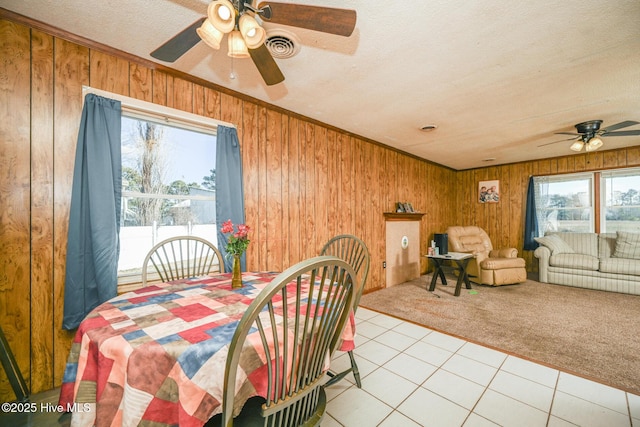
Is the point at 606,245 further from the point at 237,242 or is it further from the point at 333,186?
the point at 237,242

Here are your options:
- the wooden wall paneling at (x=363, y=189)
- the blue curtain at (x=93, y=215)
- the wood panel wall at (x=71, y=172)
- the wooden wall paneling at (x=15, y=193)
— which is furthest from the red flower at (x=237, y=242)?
the wooden wall paneling at (x=363, y=189)

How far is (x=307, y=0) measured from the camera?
149cm

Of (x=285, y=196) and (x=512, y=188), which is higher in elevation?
(x=512, y=188)

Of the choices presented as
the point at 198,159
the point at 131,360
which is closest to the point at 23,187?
the point at 198,159

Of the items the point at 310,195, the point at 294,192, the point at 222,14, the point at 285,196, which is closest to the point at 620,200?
the point at 310,195

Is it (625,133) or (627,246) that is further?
(627,246)

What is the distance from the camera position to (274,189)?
293 centimetres

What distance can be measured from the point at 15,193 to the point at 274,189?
1.93 meters

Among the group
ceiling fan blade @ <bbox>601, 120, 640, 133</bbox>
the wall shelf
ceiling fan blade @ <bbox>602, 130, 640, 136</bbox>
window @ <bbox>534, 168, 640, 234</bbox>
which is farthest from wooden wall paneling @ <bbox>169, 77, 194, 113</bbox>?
window @ <bbox>534, 168, 640, 234</bbox>

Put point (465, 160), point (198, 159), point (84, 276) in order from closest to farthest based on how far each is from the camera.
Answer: point (84, 276)
point (198, 159)
point (465, 160)

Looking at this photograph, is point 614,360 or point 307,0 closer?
point 307,0

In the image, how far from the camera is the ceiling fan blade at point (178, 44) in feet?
4.30

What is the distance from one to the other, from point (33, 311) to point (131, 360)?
1583 millimetres

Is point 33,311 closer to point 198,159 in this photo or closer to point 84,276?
point 84,276
